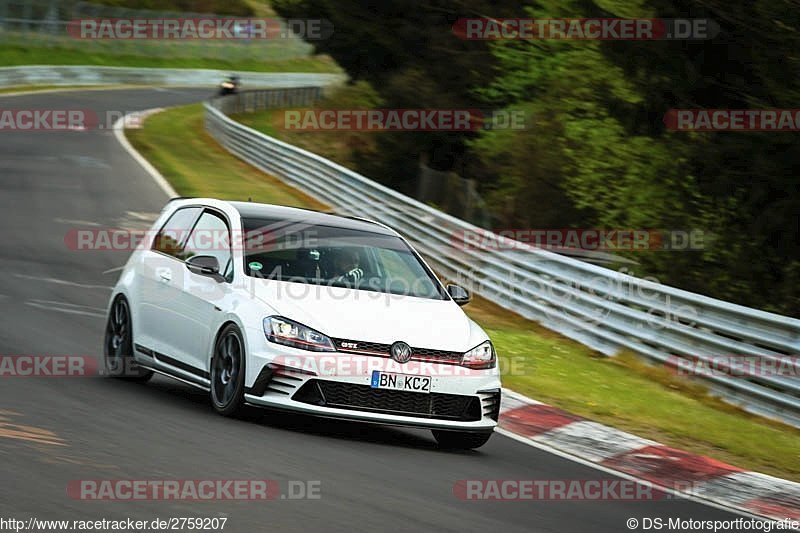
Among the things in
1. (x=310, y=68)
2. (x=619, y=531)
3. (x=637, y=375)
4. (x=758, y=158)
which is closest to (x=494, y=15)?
(x=758, y=158)

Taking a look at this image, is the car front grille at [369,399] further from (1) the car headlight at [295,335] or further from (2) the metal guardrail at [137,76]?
(2) the metal guardrail at [137,76]

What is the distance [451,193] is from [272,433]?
69.9 feet

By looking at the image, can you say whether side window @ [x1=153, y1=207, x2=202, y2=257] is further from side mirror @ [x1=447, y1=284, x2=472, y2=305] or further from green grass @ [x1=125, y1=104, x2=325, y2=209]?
green grass @ [x1=125, y1=104, x2=325, y2=209]

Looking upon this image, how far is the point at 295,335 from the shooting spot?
9.71 m

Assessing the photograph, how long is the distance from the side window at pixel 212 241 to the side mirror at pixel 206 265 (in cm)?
10

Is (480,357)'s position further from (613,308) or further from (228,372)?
(613,308)

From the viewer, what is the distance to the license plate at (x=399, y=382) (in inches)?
381

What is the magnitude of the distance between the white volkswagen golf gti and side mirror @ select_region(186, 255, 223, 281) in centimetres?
1

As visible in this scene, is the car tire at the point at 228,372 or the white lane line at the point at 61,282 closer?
the car tire at the point at 228,372

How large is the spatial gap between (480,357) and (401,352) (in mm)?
720

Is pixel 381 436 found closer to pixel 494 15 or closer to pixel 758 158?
pixel 758 158

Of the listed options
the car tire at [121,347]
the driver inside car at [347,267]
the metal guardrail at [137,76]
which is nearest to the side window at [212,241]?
A: the driver inside car at [347,267]

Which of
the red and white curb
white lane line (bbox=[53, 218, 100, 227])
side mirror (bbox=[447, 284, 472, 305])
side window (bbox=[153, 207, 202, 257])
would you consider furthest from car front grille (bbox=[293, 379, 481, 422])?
white lane line (bbox=[53, 218, 100, 227])

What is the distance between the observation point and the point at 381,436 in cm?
1038
